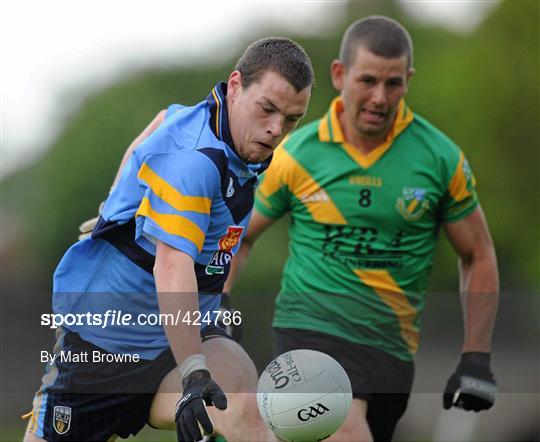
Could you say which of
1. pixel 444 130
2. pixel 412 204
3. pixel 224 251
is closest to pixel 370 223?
pixel 412 204

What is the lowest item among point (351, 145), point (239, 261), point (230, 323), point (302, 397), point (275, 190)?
point (302, 397)

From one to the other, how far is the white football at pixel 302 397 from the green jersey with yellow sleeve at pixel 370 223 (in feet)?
3.99

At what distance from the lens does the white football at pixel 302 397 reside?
4.78 m

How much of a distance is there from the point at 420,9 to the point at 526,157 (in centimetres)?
526

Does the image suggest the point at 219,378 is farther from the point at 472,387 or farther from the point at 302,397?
the point at 472,387

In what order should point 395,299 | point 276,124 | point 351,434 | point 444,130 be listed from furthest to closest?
point 444,130 → point 395,299 → point 351,434 → point 276,124

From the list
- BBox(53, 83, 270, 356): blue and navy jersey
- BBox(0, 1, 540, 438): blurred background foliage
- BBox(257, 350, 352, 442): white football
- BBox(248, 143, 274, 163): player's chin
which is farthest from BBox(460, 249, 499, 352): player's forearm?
BBox(0, 1, 540, 438): blurred background foliage

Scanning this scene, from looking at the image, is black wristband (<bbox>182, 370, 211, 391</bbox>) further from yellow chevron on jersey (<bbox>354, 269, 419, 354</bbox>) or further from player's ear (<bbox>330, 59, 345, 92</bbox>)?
player's ear (<bbox>330, 59, 345, 92</bbox>)

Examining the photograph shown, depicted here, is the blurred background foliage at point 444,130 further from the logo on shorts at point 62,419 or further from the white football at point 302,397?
the white football at point 302,397

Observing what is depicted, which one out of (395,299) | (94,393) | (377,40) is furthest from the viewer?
(395,299)

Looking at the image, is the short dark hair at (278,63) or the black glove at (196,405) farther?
the short dark hair at (278,63)

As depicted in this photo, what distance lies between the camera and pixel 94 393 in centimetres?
507

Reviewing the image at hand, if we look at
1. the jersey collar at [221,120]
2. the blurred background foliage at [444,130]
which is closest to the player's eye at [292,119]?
the jersey collar at [221,120]

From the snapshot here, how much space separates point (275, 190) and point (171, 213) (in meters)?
2.11
